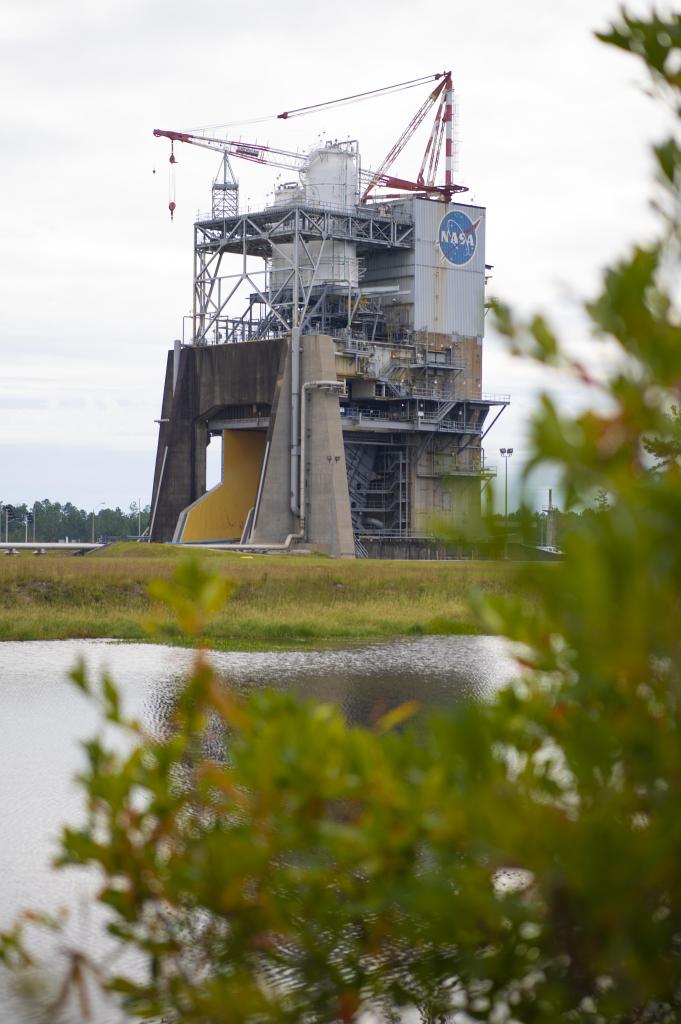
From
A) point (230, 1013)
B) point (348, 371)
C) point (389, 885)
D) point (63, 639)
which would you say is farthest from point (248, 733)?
point (348, 371)

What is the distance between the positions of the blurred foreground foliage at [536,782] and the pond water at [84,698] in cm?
193

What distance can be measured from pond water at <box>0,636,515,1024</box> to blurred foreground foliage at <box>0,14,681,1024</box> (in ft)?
6.33

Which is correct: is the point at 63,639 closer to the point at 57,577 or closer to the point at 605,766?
the point at 57,577

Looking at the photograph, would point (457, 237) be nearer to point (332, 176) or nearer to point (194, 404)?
point (332, 176)

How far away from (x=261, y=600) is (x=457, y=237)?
3190 cm

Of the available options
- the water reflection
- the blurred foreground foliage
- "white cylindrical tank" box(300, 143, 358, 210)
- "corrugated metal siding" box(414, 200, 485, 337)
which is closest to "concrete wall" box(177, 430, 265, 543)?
"corrugated metal siding" box(414, 200, 485, 337)

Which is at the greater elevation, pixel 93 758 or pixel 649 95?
pixel 649 95

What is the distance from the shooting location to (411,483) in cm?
6306

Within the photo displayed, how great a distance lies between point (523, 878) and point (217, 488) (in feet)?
172

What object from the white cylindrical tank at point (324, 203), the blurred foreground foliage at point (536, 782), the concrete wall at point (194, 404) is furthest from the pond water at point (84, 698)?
the white cylindrical tank at point (324, 203)

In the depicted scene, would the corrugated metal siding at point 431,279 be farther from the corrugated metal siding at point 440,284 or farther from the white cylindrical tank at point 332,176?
the white cylindrical tank at point 332,176

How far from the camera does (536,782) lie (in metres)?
3.56

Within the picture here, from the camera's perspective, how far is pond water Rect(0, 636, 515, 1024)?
35.7ft

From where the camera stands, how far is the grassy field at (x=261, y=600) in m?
33.0
